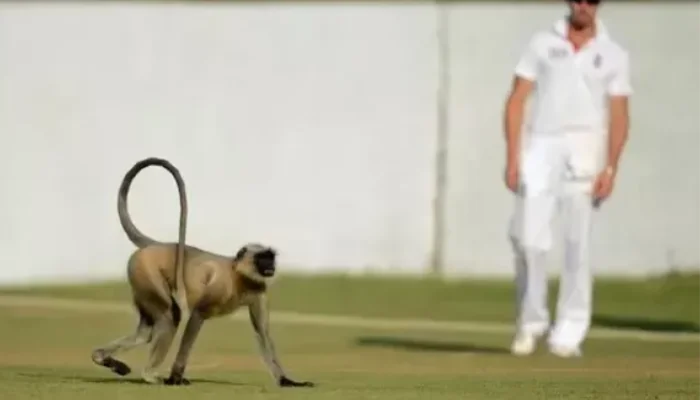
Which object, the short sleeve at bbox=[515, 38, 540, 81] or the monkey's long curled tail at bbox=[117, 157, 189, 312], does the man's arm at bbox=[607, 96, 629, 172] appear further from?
the monkey's long curled tail at bbox=[117, 157, 189, 312]

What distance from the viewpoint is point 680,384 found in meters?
12.9

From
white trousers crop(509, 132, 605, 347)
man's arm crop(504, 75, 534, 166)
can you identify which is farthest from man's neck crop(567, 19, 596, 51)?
white trousers crop(509, 132, 605, 347)

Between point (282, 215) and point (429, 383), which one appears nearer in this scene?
point (429, 383)

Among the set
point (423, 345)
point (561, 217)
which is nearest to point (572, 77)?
point (561, 217)

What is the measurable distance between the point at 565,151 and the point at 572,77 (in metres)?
0.48

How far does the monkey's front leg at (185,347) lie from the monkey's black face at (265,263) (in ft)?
1.27

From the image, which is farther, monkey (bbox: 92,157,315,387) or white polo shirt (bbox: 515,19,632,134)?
white polo shirt (bbox: 515,19,632,134)

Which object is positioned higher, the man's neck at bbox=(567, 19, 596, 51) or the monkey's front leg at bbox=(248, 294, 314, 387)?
the man's neck at bbox=(567, 19, 596, 51)

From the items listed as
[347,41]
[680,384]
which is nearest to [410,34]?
[347,41]

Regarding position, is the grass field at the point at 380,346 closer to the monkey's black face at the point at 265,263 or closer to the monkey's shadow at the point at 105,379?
the monkey's shadow at the point at 105,379

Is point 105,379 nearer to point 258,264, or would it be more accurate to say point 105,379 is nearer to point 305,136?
point 258,264

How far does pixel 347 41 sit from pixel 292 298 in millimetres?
2640

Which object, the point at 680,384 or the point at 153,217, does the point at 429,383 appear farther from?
the point at 153,217

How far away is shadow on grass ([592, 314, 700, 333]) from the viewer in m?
17.5
